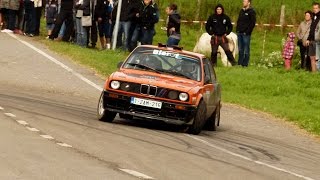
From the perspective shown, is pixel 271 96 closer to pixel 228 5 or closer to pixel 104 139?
pixel 104 139

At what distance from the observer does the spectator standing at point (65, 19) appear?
3409cm

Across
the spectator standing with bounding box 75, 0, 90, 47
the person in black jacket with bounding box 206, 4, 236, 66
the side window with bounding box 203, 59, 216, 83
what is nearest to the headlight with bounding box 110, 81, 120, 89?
the side window with bounding box 203, 59, 216, 83

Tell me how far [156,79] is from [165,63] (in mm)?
1194

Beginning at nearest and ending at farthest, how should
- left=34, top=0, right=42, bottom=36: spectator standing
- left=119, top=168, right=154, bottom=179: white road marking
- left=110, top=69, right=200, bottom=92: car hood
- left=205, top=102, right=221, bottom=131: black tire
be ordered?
1. left=119, top=168, right=154, bottom=179: white road marking
2. left=110, top=69, right=200, bottom=92: car hood
3. left=205, top=102, right=221, bottom=131: black tire
4. left=34, top=0, right=42, bottom=36: spectator standing

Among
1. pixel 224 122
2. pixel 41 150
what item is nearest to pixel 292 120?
pixel 224 122

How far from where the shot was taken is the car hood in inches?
704

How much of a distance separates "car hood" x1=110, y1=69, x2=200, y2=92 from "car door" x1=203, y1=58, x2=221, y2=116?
1.21 feet

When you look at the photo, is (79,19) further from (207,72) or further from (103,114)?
(103,114)

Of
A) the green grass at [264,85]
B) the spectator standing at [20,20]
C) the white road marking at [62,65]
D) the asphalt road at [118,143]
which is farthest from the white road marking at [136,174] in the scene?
the spectator standing at [20,20]

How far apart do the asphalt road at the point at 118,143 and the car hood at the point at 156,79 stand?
0.81 metres

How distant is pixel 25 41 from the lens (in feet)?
109

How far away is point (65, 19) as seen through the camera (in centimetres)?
3431

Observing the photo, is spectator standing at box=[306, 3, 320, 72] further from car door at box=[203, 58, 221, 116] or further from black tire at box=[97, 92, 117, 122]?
black tire at box=[97, 92, 117, 122]

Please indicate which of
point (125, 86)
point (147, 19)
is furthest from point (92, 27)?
point (125, 86)
